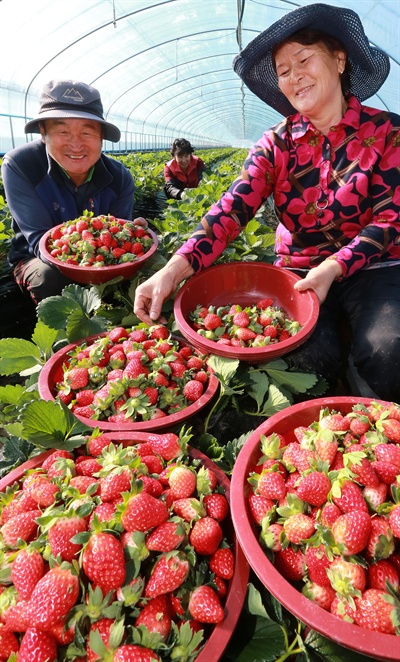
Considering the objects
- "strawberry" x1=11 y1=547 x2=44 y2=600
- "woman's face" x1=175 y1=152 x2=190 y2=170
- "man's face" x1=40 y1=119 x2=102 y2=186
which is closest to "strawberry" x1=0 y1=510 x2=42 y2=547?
"strawberry" x1=11 y1=547 x2=44 y2=600

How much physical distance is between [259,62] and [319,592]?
1.98 m

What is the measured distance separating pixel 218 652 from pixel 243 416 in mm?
1003

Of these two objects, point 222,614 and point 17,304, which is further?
point 17,304

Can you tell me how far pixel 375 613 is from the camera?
70 cm

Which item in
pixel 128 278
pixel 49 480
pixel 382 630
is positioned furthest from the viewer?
pixel 128 278

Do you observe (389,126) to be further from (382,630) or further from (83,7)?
(83,7)

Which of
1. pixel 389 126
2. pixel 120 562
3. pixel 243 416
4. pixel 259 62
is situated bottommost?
pixel 243 416

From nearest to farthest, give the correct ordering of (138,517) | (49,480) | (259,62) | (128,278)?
(138,517)
(49,480)
(259,62)
(128,278)

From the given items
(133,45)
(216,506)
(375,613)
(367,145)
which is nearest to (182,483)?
(216,506)

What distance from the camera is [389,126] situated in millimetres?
1678

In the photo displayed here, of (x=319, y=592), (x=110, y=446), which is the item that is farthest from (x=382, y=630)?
(x=110, y=446)

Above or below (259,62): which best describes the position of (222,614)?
below

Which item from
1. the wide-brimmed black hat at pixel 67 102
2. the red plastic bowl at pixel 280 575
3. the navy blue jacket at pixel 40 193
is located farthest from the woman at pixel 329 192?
the navy blue jacket at pixel 40 193

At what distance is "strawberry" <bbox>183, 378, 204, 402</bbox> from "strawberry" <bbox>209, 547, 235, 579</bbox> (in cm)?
55
